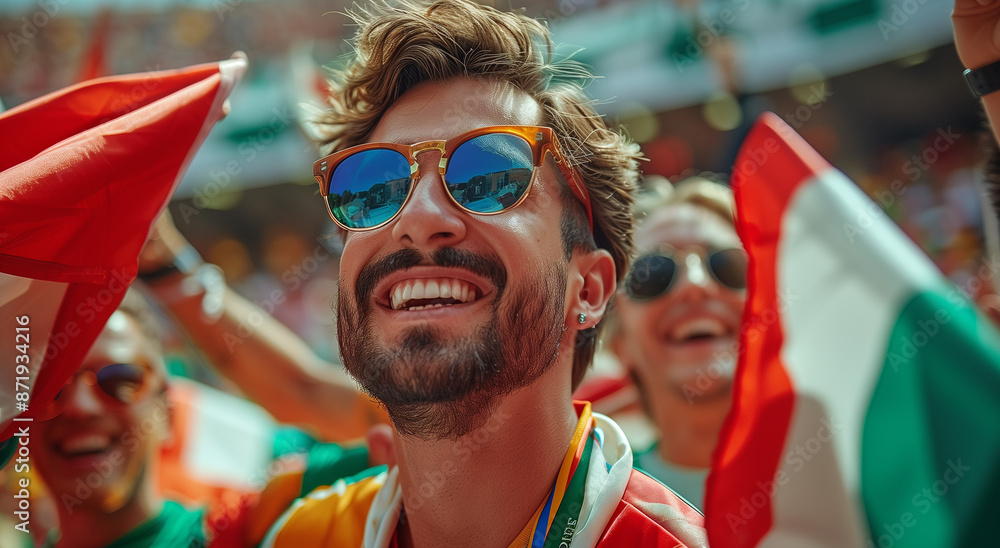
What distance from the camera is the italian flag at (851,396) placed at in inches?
61.5

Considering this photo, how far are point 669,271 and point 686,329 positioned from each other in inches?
10.5

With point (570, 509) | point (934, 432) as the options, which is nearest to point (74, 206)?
point (570, 509)

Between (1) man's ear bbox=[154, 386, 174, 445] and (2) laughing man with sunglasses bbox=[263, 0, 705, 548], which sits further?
(1) man's ear bbox=[154, 386, 174, 445]

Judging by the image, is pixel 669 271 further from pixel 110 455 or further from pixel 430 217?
pixel 110 455

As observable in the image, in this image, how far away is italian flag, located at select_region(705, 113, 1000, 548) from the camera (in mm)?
1562

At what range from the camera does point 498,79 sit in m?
2.09

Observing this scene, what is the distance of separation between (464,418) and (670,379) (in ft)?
5.46

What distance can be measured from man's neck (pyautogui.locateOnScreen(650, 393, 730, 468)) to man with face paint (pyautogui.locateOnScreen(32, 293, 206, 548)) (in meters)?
1.92

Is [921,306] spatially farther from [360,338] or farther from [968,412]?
[360,338]

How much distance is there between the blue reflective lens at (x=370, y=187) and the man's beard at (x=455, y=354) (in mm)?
138

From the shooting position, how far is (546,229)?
6.34 ft

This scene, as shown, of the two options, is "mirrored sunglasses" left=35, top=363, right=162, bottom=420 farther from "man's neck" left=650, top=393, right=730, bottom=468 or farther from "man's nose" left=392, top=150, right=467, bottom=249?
"man's neck" left=650, top=393, right=730, bottom=468

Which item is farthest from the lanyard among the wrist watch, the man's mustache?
the wrist watch

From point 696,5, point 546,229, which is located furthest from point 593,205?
point 696,5
